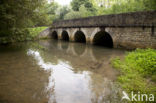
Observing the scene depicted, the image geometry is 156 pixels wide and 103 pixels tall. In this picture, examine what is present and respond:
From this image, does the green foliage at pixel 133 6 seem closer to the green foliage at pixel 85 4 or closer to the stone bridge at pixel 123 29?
the stone bridge at pixel 123 29

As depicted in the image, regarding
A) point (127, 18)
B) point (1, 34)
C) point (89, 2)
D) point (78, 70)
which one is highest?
point (89, 2)

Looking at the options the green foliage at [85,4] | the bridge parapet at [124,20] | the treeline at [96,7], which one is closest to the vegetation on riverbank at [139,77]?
the bridge parapet at [124,20]

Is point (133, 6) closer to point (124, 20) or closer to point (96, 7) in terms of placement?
point (124, 20)

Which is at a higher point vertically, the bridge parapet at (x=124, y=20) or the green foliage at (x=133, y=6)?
the green foliage at (x=133, y=6)

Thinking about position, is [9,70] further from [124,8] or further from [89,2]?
[89,2]

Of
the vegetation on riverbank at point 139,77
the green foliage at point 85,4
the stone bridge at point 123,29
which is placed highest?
the green foliage at point 85,4

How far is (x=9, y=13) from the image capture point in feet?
30.9

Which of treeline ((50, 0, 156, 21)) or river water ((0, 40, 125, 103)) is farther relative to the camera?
treeline ((50, 0, 156, 21))

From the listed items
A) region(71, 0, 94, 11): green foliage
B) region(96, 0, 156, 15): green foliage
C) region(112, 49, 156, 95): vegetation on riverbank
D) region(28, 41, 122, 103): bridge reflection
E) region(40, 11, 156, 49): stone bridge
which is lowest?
region(28, 41, 122, 103): bridge reflection

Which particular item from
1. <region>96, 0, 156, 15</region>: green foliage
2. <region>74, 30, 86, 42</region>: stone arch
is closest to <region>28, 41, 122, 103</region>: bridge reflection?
<region>74, 30, 86, 42</region>: stone arch

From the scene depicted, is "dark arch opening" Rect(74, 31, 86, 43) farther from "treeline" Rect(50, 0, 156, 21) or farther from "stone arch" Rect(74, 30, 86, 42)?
"treeline" Rect(50, 0, 156, 21)

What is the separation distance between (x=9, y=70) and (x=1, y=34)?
5928 millimetres

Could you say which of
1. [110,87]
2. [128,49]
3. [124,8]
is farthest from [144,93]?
[124,8]

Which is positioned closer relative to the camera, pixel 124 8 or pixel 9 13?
pixel 9 13
